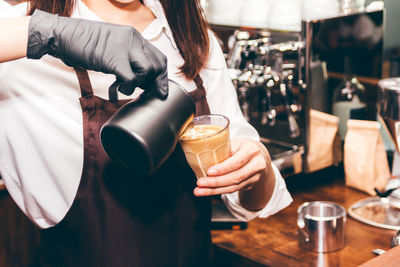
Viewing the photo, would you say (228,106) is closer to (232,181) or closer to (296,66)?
(232,181)

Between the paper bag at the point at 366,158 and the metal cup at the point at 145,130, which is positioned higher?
the metal cup at the point at 145,130

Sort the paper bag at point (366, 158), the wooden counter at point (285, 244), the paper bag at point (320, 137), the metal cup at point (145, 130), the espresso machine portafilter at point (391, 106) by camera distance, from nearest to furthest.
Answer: the metal cup at point (145, 130) → the wooden counter at point (285, 244) → the espresso machine portafilter at point (391, 106) → the paper bag at point (366, 158) → the paper bag at point (320, 137)

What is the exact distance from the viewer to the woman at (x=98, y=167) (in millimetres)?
1233

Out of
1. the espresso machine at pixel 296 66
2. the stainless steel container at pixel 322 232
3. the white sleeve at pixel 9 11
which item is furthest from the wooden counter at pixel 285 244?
the white sleeve at pixel 9 11

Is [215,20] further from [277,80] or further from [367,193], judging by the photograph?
[367,193]

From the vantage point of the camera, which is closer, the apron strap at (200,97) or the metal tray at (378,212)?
the apron strap at (200,97)

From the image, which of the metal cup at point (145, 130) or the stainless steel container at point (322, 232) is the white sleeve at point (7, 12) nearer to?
the metal cup at point (145, 130)

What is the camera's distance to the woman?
1.23 metres

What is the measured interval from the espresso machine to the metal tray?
0.33 metres

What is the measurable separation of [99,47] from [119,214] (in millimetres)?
508

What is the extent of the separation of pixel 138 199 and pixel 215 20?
1264 mm

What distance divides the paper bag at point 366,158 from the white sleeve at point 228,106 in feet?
1.80

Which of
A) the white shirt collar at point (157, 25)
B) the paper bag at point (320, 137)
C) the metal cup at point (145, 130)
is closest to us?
the metal cup at point (145, 130)

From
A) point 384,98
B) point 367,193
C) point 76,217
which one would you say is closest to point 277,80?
point 384,98
